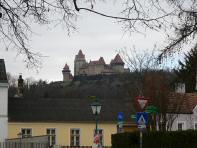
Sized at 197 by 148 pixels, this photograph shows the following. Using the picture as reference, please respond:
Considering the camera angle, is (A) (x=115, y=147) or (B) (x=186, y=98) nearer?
(A) (x=115, y=147)

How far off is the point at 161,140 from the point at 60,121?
34.1 meters

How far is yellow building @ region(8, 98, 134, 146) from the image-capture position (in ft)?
216

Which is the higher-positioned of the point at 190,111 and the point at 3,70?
the point at 3,70

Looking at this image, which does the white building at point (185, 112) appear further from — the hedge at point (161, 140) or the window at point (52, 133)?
the hedge at point (161, 140)

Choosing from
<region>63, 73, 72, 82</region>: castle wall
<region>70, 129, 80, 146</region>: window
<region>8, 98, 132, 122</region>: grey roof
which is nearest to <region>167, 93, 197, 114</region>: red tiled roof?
<region>8, 98, 132, 122</region>: grey roof

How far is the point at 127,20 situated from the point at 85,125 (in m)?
55.9

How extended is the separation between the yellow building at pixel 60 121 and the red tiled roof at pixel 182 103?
7.91 m

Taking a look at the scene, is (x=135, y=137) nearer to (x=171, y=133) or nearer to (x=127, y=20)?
(x=171, y=133)

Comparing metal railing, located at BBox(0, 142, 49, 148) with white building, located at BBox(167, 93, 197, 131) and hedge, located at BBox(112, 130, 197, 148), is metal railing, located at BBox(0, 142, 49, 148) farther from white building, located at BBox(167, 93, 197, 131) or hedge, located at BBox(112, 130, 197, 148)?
white building, located at BBox(167, 93, 197, 131)

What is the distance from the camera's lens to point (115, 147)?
40500 millimetres

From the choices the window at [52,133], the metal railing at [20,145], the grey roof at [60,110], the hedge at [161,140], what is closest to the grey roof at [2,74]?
the grey roof at [60,110]

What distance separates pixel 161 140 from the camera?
3347 centimetres

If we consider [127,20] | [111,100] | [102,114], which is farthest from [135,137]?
[111,100]

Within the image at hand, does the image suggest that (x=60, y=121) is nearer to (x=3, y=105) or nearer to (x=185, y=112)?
(x=3, y=105)
